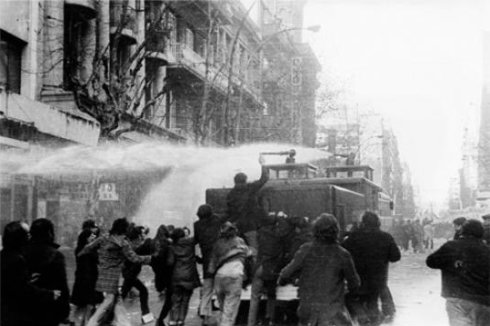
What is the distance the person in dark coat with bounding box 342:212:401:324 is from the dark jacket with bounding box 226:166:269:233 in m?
1.97

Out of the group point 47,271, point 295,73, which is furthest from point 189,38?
point 47,271

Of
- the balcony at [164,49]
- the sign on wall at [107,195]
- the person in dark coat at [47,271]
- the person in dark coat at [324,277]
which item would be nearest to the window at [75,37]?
the balcony at [164,49]

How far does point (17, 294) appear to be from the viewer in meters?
5.40

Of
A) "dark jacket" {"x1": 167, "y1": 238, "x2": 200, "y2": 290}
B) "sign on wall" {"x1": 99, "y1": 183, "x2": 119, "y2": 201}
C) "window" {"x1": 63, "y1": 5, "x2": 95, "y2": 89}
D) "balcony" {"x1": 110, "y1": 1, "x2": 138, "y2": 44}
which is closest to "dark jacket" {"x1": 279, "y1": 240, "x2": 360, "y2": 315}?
"dark jacket" {"x1": 167, "y1": 238, "x2": 200, "y2": 290}

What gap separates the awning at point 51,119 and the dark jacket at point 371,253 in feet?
31.6

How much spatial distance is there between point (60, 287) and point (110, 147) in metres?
14.5

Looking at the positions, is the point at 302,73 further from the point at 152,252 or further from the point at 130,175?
the point at 152,252

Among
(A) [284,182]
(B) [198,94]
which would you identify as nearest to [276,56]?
(B) [198,94]

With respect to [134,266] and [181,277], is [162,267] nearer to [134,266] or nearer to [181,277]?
[181,277]

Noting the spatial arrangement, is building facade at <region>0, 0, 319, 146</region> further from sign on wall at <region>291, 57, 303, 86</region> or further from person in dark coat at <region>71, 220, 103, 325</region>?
person in dark coat at <region>71, 220, 103, 325</region>

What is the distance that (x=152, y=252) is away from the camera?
1127 cm

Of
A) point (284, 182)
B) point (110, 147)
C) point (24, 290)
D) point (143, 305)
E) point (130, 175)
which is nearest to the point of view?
point (24, 290)

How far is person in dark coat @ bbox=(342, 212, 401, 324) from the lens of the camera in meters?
9.13

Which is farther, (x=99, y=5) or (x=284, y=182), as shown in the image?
(x=99, y=5)
